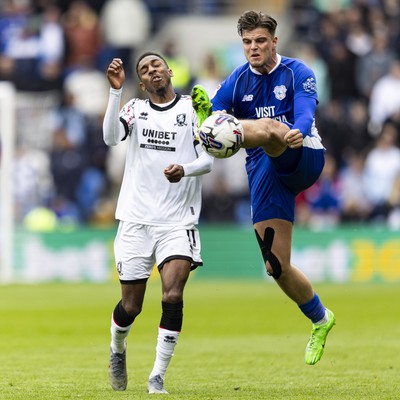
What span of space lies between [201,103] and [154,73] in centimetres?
52

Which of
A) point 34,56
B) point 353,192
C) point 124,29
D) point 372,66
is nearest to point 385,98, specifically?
point 372,66

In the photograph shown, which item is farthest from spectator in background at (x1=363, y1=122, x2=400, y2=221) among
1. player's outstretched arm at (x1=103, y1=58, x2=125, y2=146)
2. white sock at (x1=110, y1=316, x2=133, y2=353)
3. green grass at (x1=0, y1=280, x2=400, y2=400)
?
player's outstretched arm at (x1=103, y1=58, x2=125, y2=146)

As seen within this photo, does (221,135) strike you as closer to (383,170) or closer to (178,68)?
(383,170)

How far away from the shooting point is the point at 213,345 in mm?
13492

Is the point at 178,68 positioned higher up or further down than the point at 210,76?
higher up

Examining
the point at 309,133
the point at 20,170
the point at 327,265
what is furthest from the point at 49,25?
the point at 309,133

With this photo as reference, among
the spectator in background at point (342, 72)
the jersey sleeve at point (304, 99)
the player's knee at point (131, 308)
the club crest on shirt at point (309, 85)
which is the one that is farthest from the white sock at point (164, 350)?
the spectator in background at point (342, 72)

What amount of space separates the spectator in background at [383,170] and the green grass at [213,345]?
2.24 m

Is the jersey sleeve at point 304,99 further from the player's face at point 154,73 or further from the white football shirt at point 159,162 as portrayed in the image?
the player's face at point 154,73

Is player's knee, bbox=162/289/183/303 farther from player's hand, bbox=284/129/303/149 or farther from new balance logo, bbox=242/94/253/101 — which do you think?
new balance logo, bbox=242/94/253/101

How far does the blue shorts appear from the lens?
397 inches

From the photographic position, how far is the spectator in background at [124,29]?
2630 centimetres

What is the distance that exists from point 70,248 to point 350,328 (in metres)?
9.01

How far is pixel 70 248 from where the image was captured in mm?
23000
